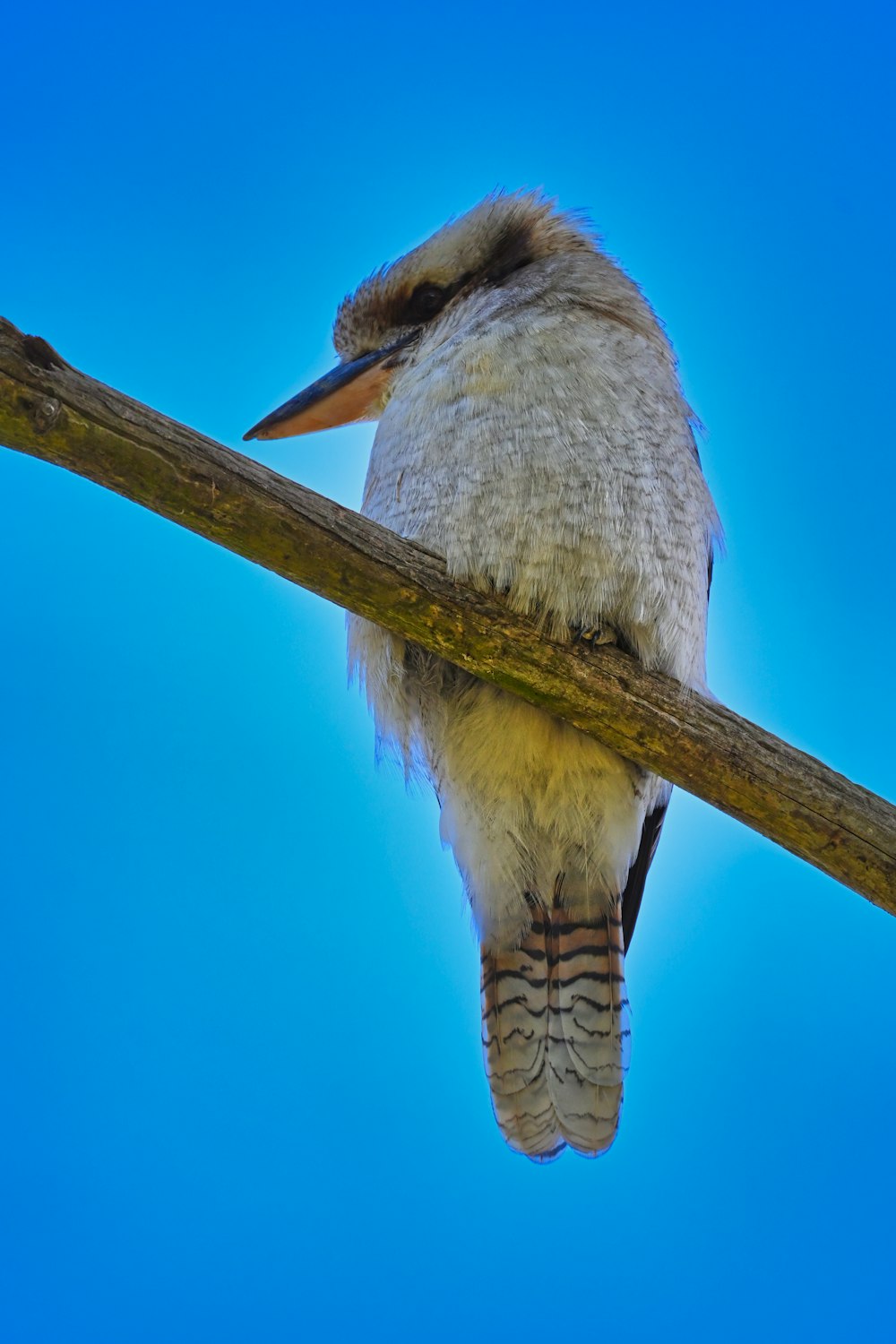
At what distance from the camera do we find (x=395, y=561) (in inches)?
66.1

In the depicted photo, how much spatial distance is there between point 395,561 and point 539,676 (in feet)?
0.94

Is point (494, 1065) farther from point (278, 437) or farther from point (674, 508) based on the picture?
point (278, 437)

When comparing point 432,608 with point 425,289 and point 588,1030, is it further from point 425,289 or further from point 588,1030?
point 425,289

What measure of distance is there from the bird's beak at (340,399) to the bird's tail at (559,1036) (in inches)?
44.2

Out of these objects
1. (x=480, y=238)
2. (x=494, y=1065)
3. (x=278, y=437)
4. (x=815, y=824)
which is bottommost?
(x=494, y=1065)

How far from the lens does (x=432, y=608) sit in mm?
1727

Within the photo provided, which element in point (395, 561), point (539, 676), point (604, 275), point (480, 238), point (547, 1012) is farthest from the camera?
point (480, 238)

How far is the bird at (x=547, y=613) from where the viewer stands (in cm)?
191

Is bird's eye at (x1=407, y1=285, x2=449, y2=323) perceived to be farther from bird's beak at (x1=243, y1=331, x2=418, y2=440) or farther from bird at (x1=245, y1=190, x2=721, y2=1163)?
bird at (x1=245, y1=190, x2=721, y2=1163)

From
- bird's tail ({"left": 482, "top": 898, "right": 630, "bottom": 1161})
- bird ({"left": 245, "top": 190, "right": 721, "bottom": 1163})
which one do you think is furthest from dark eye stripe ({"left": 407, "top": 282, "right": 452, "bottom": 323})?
bird's tail ({"left": 482, "top": 898, "right": 630, "bottom": 1161})

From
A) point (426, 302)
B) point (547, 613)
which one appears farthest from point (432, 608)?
point (426, 302)

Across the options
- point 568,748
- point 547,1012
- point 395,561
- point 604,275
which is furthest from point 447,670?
point 604,275

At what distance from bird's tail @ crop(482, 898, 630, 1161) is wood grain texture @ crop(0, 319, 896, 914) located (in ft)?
1.74

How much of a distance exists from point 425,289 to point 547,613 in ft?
3.60
